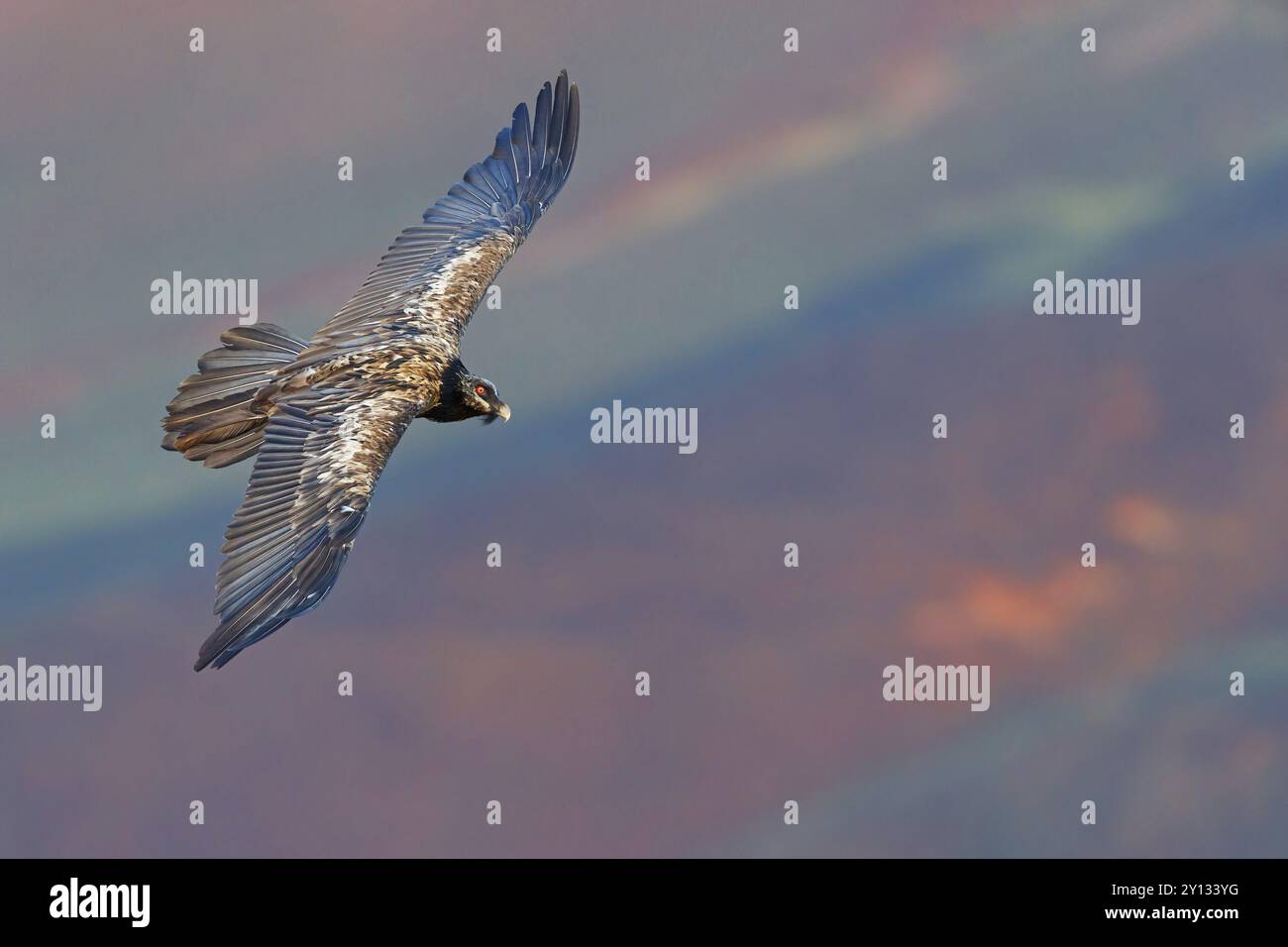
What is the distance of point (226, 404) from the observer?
21.2 meters

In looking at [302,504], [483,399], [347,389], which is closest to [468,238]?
[483,399]

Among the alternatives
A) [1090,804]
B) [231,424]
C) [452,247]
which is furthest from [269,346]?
[1090,804]

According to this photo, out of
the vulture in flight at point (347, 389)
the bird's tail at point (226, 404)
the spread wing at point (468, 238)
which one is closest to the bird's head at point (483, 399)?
the vulture in flight at point (347, 389)

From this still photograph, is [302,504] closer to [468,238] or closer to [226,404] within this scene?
[226,404]

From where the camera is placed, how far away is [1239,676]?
29.4m

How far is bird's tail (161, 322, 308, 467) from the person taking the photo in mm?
20969

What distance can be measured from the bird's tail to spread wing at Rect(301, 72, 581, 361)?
24.5 inches

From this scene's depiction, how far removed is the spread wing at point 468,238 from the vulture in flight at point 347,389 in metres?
0.02

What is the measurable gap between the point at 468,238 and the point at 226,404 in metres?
4.94

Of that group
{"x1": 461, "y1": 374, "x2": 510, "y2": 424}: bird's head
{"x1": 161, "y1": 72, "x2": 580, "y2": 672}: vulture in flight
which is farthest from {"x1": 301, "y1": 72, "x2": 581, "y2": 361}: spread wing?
{"x1": 461, "y1": 374, "x2": 510, "y2": 424}: bird's head

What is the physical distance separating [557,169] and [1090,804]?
1158 cm

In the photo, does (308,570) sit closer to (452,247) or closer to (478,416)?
(478,416)

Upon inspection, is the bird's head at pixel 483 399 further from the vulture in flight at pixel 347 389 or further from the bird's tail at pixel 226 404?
the bird's tail at pixel 226 404

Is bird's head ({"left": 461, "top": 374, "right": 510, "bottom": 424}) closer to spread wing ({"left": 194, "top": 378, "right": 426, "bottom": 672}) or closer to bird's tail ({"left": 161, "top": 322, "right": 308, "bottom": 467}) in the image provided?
spread wing ({"left": 194, "top": 378, "right": 426, "bottom": 672})
